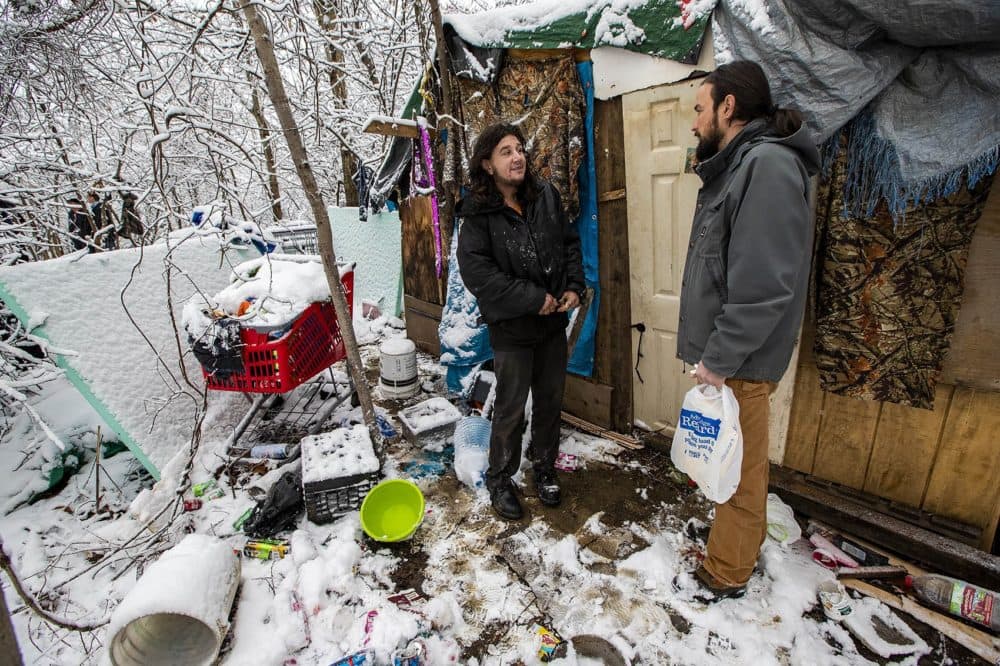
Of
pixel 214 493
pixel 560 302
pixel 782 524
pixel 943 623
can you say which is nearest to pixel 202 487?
A: pixel 214 493

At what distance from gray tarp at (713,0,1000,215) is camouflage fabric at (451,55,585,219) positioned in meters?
1.13

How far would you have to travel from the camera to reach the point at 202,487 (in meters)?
3.15

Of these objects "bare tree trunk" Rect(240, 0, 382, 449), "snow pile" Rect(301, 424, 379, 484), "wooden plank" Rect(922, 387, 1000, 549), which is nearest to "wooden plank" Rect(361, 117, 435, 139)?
"bare tree trunk" Rect(240, 0, 382, 449)

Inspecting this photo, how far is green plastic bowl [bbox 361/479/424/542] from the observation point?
8.64 feet

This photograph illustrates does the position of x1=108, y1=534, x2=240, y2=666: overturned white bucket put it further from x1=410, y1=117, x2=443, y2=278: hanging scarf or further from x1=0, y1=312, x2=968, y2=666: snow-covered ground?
x1=410, y1=117, x2=443, y2=278: hanging scarf

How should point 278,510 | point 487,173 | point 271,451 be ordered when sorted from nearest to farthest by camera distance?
1. point 487,173
2. point 278,510
3. point 271,451

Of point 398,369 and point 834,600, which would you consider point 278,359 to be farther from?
point 834,600

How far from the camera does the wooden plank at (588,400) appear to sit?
3.66 metres

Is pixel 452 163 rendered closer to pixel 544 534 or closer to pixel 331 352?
pixel 331 352

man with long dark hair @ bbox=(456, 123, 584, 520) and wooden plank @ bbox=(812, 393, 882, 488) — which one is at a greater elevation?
man with long dark hair @ bbox=(456, 123, 584, 520)

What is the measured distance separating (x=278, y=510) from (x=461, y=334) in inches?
78.8

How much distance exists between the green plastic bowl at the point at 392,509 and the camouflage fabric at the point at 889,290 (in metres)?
2.40

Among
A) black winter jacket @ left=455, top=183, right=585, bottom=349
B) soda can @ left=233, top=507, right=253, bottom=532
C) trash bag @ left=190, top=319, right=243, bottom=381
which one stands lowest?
soda can @ left=233, top=507, right=253, bottom=532

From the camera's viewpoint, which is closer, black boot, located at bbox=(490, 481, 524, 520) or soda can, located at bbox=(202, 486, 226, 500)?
black boot, located at bbox=(490, 481, 524, 520)
